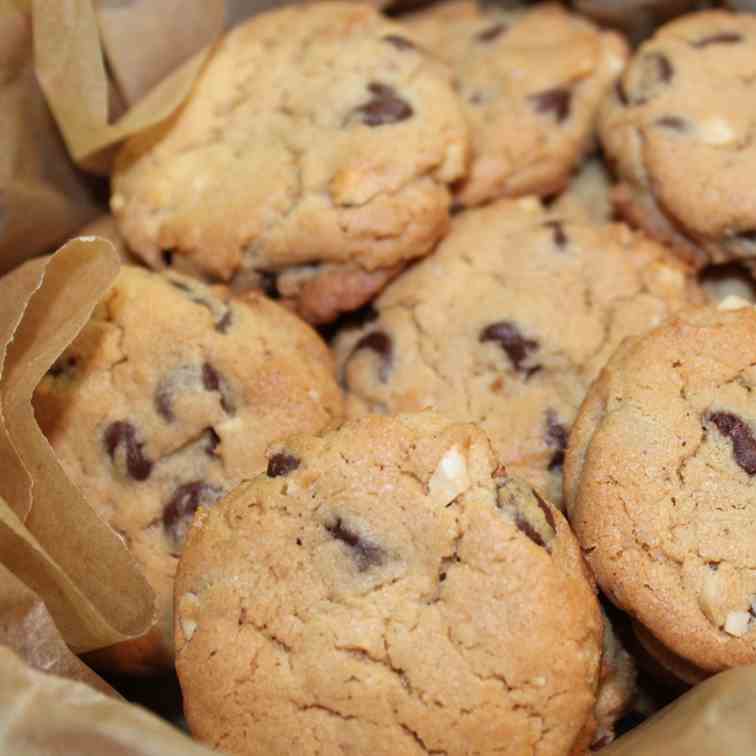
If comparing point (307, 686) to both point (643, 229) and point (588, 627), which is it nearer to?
point (588, 627)

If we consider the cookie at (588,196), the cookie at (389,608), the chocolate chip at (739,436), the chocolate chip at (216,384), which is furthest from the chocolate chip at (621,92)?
the chocolate chip at (216,384)

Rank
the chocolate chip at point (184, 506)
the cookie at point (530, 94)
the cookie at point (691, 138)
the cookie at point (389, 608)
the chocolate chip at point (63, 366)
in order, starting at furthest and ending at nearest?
the cookie at point (530, 94)
the cookie at point (691, 138)
the chocolate chip at point (63, 366)
the chocolate chip at point (184, 506)
the cookie at point (389, 608)

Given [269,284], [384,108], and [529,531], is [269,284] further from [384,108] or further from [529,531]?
[529,531]

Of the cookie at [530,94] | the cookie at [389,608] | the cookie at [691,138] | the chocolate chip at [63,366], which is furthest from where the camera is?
the cookie at [530,94]

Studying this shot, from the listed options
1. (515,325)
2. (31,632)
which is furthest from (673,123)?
(31,632)

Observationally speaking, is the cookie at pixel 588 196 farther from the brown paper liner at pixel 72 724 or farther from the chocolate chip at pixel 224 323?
the brown paper liner at pixel 72 724

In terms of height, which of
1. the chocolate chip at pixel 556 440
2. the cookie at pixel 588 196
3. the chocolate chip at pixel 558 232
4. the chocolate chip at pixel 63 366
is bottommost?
the chocolate chip at pixel 556 440

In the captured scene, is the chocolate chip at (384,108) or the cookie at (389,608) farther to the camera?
the chocolate chip at (384,108)
